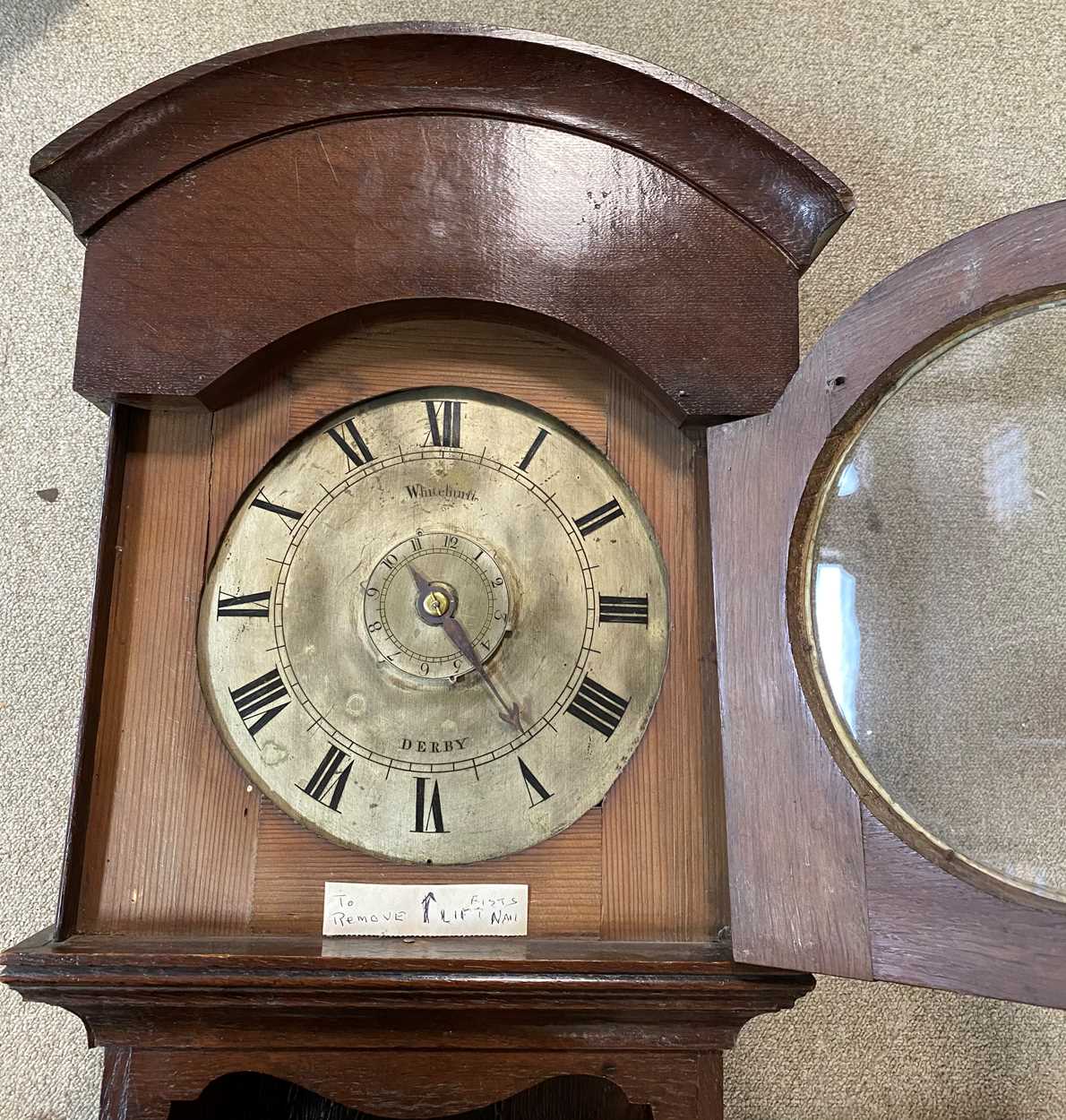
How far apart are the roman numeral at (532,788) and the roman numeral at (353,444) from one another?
0.28 metres

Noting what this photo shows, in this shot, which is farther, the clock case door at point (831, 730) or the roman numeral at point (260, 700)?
the roman numeral at point (260, 700)

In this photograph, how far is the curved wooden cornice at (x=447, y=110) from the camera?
739mm

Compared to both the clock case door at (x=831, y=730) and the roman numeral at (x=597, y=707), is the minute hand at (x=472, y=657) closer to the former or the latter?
the roman numeral at (x=597, y=707)

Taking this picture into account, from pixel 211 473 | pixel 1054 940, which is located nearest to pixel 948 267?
pixel 1054 940

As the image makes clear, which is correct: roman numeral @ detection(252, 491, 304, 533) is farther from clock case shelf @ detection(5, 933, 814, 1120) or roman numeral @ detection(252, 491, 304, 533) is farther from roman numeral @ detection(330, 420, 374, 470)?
clock case shelf @ detection(5, 933, 814, 1120)

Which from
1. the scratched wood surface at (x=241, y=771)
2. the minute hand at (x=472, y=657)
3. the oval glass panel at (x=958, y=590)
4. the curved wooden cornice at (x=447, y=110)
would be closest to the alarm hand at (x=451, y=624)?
the minute hand at (x=472, y=657)

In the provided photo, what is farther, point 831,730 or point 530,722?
point 530,722

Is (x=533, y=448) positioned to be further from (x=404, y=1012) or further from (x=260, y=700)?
(x=404, y=1012)

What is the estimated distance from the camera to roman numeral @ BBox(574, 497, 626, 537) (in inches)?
31.3

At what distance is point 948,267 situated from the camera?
0.65m

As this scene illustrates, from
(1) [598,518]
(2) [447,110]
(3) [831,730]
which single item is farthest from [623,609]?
(2) [447,110]

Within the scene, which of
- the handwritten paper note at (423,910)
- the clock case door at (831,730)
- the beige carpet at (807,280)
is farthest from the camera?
the beige carpet at (807,280)

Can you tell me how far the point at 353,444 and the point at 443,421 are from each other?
0.08 m

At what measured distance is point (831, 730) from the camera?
26.0 inches
